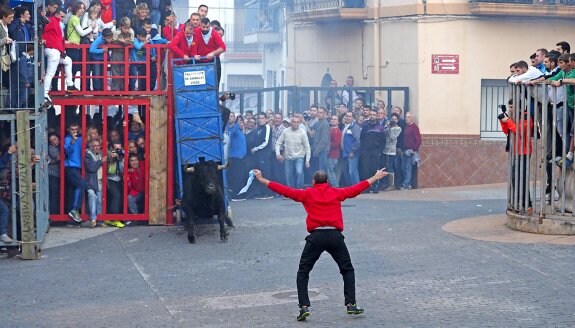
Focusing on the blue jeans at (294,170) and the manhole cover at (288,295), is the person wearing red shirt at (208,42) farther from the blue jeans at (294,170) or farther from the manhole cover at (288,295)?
the manhole cover at (288,295)

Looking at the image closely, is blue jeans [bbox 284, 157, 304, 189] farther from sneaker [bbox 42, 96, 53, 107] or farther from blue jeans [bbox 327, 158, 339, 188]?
sneaker [bbox 42, 96, 53, 107]

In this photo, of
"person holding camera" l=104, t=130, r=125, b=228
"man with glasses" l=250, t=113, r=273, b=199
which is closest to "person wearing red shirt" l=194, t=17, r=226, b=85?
"person holding camera" l=104, t=130, r=125, b=228

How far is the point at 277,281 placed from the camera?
13.0 m

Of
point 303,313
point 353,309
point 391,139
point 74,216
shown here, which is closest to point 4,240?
point 74,216

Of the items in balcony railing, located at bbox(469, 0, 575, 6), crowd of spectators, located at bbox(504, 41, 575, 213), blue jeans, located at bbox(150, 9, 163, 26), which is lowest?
crowd of spectators, located at bbox(504, 41, 575, 213)

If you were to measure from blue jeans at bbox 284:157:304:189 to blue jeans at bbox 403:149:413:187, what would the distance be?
2.47m

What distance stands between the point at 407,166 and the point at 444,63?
251cm

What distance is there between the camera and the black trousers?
10.8 meters

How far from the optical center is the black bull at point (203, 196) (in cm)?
1638

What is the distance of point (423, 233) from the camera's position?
639 inches

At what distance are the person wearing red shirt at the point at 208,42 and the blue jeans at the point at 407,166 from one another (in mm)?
7408

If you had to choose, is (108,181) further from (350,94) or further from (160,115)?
(350,94)

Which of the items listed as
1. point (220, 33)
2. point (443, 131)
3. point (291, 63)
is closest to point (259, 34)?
point (291, 63)

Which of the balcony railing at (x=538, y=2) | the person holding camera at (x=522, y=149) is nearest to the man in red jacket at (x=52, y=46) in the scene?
the person holding camera at (x=522, y=149)
